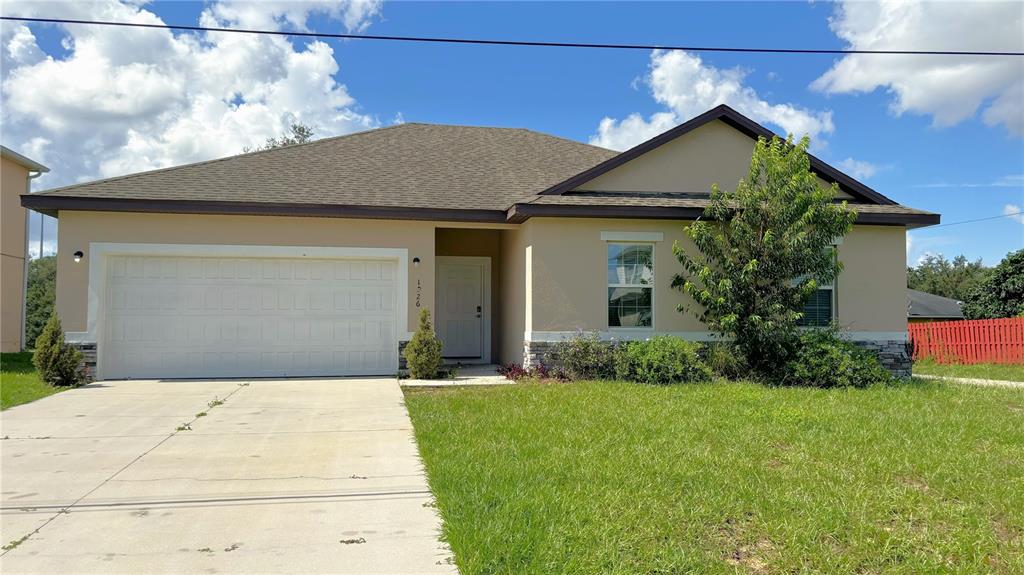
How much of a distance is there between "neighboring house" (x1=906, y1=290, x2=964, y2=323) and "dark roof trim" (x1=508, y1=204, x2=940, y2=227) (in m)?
23.9

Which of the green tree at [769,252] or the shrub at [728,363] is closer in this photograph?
the green tree at [769,252]

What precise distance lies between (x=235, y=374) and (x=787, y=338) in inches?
384

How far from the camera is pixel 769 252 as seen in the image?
10.7 m

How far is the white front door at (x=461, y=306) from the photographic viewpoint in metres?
14.5

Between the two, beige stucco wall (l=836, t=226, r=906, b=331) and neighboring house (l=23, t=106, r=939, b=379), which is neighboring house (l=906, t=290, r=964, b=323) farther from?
neighboring house (l=23, t=106, r=939, b=379)

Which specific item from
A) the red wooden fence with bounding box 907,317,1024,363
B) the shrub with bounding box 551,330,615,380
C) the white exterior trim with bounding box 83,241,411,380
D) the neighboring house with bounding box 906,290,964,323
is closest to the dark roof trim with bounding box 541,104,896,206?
the shrub with bounding box 551,330,615,380

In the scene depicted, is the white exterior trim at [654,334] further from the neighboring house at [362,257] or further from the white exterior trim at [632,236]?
the white exterior trim at [632,236]

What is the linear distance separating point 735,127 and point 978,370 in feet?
29.5

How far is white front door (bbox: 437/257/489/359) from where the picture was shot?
1446cm

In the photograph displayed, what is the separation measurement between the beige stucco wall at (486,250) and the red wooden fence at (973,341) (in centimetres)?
1302

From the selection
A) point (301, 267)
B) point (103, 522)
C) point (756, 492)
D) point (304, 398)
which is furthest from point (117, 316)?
point (756, 492)

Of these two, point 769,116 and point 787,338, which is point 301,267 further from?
point 769,116

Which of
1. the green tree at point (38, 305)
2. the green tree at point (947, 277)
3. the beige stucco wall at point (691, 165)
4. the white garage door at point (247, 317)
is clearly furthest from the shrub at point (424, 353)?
the green tree at point (947, 277)

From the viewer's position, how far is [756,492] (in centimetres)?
493
